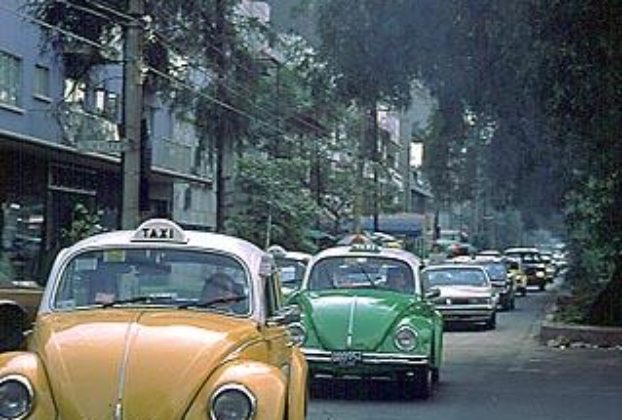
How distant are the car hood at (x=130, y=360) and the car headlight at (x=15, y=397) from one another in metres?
0.16

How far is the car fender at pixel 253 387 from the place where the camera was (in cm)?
825

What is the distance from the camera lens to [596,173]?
86.7ft

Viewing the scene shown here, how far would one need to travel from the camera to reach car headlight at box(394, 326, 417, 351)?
628 inches

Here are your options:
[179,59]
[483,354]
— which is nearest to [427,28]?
[483,354]

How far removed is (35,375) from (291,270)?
45.5 feet

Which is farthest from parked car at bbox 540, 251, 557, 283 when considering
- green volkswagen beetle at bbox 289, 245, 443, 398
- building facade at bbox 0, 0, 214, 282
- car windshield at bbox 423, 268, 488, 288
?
green volkswagen beetle at bbox 289, 245, 443, 398

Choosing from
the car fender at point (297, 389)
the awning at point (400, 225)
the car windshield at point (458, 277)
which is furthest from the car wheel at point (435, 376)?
the awning at point (400, 225)

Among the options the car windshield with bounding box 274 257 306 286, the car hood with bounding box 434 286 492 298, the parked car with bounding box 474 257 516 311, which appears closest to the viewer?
the car windshield with bounding box 274 257 306 286

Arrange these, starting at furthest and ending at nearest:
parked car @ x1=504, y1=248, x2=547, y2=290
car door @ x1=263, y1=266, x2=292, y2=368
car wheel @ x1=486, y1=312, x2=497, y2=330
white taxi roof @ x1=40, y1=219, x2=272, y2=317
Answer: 1. parked car @ x1=504, y1=248, x2=547, y2=290
2. car wheel @ x1=486, y1=312, x2=497, y2=330
3. white taxi roof @ x1=40, y1=219, x2=272, y2=317
4. car door @ x1=263, y1=266, x2=292, y2=368

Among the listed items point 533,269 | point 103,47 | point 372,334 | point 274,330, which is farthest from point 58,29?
point 533,269

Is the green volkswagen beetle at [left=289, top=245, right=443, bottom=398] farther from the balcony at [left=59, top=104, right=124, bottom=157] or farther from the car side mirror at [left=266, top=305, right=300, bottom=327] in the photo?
the balcony at [left=59, top=104, right=124, bottom=157]

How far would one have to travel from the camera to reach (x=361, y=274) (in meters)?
17.5

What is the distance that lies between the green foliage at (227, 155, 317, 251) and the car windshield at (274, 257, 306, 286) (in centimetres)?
2824

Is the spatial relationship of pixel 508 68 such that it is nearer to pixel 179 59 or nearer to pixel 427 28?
pixel 427 28
